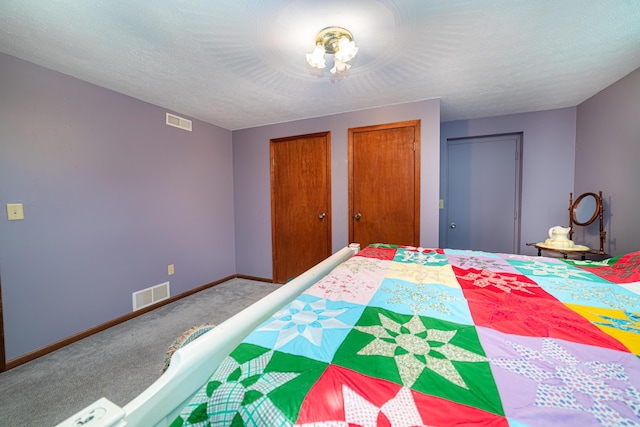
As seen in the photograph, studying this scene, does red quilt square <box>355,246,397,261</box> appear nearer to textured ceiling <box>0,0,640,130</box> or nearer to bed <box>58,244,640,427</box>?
bed <box>58,244,640,427</box>

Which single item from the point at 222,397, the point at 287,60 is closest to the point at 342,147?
the point at 287,60

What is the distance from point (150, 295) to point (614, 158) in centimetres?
478

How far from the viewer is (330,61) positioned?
1.85 m

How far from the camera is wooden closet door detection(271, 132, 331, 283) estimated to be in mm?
3102

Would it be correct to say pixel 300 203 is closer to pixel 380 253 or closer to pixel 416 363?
pixel 380 253

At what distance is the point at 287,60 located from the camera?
182 cm

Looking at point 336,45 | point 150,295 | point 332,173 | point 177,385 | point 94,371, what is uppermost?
point 336,45

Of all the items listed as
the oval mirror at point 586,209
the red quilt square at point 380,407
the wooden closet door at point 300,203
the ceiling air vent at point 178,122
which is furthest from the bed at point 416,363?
the ceiling air vent at point 178,122

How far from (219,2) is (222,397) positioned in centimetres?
175

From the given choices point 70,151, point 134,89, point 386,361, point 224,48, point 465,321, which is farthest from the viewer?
point 134,89

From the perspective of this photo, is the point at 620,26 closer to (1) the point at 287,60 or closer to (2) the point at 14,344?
(1) the point at 287,60

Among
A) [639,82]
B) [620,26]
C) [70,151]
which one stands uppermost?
[620,26]

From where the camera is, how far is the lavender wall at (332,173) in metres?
2.57

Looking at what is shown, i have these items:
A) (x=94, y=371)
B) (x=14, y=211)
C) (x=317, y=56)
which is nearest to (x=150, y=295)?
(x=94, y=371)
